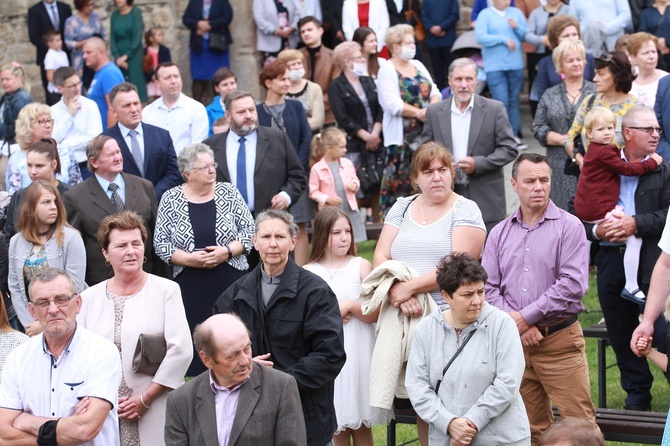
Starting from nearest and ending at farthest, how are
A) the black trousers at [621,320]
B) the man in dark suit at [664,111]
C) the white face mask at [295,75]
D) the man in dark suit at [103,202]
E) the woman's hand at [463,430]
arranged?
the woman's hand at [463,430]
the black trousers at [621,320]
the man in dark suit at [103,202]
the man in dark suit at [664,111]
the white face mask at [295,75]

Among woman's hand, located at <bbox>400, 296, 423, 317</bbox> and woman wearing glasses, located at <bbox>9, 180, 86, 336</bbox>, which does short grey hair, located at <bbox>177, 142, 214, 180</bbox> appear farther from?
woman's hand, located at <bbox>400, 296, 423, 317</bbox>

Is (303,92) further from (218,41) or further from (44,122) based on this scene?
(218,41)

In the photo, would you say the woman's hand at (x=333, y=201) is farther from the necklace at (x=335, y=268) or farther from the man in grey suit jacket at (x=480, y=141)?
the necklace at (x=335, y=268)

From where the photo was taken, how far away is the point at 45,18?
16.0 meters

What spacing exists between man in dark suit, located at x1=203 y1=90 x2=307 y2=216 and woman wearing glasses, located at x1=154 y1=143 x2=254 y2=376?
33.6 inches

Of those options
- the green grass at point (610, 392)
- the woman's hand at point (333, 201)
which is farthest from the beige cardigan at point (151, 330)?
the woman's hand at point (333, 201)

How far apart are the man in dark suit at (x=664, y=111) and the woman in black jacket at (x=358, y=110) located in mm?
3478

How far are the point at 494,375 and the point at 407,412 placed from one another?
125 centimetres

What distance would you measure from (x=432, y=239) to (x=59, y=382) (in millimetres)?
2382

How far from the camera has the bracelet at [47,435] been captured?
239 inches

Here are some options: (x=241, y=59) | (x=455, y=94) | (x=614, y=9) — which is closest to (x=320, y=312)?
(x=455, y=94)

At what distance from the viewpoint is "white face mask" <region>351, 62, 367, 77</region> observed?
1211 cm

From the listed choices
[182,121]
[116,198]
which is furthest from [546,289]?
[182,121]

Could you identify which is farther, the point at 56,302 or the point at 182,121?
the point at 182,121
